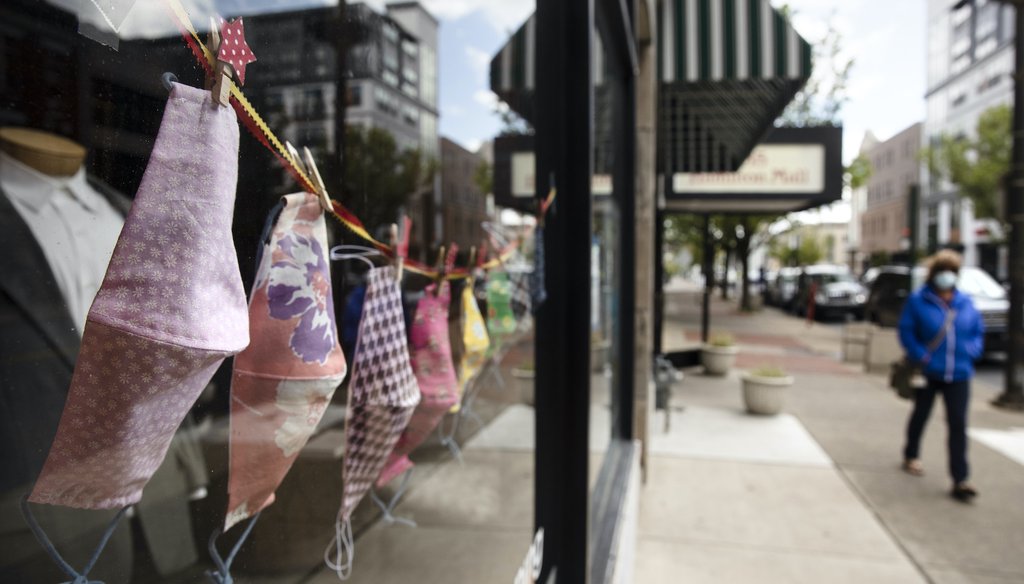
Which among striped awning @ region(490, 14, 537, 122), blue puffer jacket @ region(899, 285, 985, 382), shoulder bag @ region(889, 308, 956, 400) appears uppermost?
striped awning @ region(490, 14, 537, 122)

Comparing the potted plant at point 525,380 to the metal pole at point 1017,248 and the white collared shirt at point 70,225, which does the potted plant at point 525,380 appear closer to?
the white collared shirt at point 70,225

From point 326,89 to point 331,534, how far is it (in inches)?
23.5

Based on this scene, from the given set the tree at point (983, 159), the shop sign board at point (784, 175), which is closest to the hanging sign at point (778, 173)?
the shop sign board at point (784, 175)

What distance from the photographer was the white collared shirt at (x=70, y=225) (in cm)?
46

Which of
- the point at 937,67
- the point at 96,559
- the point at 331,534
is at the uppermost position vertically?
the point at 937,67

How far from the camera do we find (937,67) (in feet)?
157

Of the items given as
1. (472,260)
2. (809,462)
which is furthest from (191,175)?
(809,462)

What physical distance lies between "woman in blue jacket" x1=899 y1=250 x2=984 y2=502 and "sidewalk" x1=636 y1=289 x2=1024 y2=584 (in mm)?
281

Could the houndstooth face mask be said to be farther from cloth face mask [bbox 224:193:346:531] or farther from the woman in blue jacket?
the woman in blue jacket

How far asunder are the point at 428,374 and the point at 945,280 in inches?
219

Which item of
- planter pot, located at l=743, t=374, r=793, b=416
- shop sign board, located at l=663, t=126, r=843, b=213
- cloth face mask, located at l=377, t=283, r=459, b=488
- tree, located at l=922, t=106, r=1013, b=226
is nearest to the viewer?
cloth face mask, located at l=377, t=283, r=459, b=488

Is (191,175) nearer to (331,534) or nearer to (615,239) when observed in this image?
(331,534)

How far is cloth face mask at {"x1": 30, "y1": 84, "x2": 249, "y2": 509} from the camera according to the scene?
1.56 feet

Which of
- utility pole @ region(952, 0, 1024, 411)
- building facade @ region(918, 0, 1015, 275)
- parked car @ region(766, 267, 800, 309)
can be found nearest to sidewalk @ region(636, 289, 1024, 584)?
Answer: utility pole @ region(952, 0, 1024, 411)
